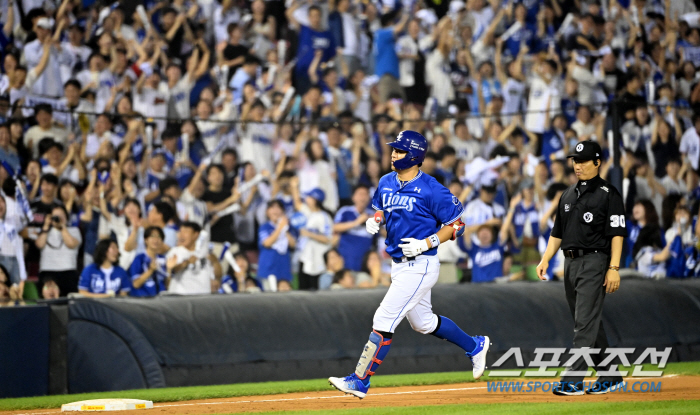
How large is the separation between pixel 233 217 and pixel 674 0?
1031cm

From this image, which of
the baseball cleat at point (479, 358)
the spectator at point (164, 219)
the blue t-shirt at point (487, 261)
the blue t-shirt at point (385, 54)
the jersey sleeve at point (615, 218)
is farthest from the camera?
the blue t-shirt at point (385, 54)

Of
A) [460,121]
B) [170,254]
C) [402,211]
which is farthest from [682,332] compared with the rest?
[170,254]

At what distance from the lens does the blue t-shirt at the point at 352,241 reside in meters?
11.4

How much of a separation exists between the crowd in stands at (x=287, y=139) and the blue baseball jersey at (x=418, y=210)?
450 centimetres

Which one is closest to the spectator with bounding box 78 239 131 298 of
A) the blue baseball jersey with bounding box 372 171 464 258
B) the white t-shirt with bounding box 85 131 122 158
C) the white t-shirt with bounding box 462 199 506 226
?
the white t-shirt with bounding box 85 131 122 158

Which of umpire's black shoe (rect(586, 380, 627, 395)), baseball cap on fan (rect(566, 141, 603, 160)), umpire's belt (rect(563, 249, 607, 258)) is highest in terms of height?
baseball cap on fan (rect(566, 141, 603, 160))

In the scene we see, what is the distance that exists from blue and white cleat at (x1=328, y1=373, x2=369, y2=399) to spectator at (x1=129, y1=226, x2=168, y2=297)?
14.1 ft

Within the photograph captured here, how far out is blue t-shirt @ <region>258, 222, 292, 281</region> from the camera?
1101cm

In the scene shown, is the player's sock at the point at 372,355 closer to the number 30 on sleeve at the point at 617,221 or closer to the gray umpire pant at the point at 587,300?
the gray umpire pant at the point at 587,300

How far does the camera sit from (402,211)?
6.33m

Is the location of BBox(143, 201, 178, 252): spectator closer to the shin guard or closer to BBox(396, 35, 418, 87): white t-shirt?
the shin guard

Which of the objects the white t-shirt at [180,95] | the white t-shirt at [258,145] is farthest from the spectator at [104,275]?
the white t-shirt at [180,95]

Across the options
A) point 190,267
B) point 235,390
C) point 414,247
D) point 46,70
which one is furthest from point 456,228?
point 46,70

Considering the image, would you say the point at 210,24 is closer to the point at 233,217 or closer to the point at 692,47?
the point at 233,217
